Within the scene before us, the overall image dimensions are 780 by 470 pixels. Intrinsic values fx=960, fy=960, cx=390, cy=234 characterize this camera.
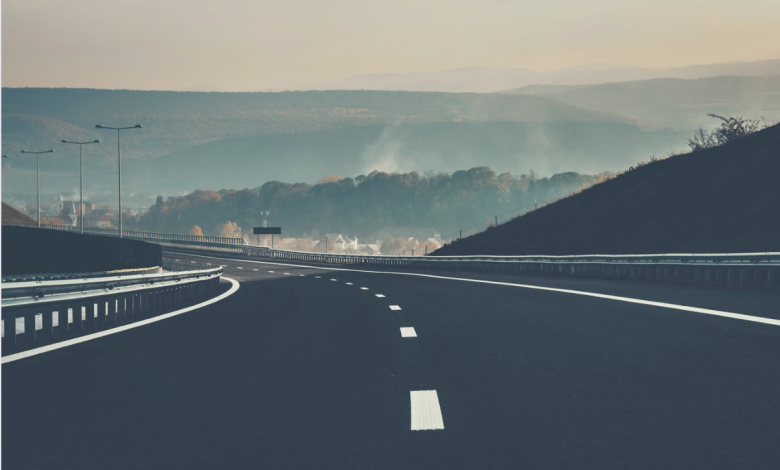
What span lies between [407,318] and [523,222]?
5567 centimetres

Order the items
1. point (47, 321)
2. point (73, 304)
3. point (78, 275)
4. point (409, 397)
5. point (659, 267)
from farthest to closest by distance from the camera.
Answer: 1. point (78, 275)
2. point (659, 267)
3. point (73, 304)
4. point (47, 321)
5. point (409, 397)

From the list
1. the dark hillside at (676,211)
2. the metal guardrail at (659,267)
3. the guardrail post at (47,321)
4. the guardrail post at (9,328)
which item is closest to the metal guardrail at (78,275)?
the metal guardrail at (659,267)

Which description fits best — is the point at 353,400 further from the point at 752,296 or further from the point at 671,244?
the point at 671,244

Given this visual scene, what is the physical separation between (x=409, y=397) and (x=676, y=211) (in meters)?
47.2

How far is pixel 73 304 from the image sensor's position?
13.9 meters

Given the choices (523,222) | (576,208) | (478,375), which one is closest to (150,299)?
(478,375)

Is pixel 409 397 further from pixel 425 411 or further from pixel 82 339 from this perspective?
pixel 82 339

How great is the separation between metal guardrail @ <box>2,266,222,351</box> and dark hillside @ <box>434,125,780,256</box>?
26218mm

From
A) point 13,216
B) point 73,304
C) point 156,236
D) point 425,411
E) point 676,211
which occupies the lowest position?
point 425,411

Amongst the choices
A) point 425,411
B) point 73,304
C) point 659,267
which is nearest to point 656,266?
point 659,267

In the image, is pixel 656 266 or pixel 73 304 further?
pixel 656 266

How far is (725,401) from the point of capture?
7.43 meters

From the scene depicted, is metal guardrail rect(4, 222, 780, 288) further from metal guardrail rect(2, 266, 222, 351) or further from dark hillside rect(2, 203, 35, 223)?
dark hillside rect(2, 203, 35, 223)

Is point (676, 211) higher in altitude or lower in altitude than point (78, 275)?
higher
